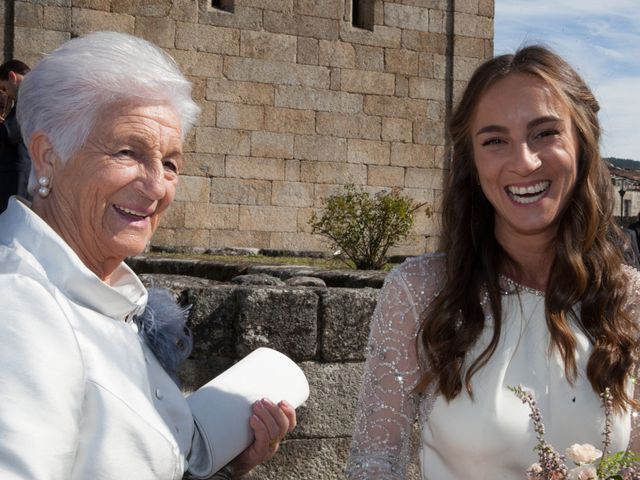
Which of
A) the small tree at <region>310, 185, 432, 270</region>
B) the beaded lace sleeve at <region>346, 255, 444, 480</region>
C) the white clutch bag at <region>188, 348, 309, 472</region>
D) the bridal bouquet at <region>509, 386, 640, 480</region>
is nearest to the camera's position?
the bridal bouquet at <region>509, 386, 640, 480</region>

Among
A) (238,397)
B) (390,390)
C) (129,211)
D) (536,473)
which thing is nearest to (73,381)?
(129,211)

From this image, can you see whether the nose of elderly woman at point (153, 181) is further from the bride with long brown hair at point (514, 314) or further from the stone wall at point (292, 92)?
the stone wall at point (292, 92)

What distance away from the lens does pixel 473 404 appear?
7.52 feet

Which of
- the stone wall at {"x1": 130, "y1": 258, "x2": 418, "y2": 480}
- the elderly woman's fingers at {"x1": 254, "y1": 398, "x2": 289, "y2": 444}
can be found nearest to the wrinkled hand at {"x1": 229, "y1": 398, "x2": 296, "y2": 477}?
the elderly woman's fingers at {"x1": 254, "y1": 398, "x2": 289, "y2": 444}

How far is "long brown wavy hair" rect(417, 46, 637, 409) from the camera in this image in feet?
7.67

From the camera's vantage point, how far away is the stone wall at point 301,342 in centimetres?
349

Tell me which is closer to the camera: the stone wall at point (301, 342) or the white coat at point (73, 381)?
the white coat at point (73, 381)

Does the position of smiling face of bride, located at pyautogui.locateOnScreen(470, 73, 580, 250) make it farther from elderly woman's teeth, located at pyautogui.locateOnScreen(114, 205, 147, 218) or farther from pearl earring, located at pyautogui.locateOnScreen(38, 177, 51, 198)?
pearl earring, located at pyautogui.locateOnScreen(38, 177, 51, 198)

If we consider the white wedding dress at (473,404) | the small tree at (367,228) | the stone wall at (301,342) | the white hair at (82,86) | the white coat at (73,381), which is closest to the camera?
the white coat at (73,381)

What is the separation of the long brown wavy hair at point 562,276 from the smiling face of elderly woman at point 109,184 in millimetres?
828

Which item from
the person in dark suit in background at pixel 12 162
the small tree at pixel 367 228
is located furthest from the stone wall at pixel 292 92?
the person in dark suit in background at pixel 12 162

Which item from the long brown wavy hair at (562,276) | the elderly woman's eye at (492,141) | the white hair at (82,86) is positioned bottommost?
the long brown wavy hair at (562,276)

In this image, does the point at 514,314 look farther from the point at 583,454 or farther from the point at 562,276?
the point at 583,454

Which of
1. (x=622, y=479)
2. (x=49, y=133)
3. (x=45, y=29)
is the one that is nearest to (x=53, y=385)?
(x=49, y=133)
